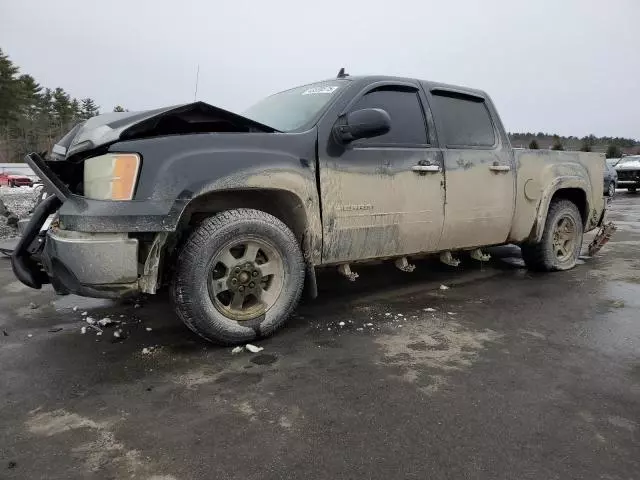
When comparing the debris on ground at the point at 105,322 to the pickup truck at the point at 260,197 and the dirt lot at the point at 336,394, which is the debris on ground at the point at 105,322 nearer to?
the dirt lot at the point at 336,394

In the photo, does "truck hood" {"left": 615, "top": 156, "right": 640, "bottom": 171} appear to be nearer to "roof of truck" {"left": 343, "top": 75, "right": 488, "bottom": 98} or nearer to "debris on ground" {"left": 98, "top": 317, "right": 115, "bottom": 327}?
"roof of truck" {"left": 343, "top": 75, "right": 488, "bottom": 98}

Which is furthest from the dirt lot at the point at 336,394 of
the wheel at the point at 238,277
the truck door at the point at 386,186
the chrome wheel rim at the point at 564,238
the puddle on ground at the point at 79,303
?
the chrome wheel rim at the point at 564,238

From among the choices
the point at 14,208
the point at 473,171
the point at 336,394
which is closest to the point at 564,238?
the point at 473,171

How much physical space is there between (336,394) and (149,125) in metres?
1.97

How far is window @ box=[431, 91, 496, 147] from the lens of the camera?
14.4ft

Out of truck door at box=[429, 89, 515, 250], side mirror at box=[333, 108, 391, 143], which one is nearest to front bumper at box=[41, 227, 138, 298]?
side mirror at box=[333, 108, 391, 143]

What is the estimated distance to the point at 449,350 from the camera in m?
3.20

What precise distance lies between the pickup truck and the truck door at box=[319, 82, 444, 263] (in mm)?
11

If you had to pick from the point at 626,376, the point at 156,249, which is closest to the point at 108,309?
the point at 156,249

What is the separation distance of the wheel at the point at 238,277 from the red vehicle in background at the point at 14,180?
23746 millimetres

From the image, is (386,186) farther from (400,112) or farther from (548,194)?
(548,194)

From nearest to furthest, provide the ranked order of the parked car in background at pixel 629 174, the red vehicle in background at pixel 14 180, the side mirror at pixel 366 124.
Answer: the side mirror at pixel 366 124 < the parked car in background at pixel 629 174 < the red vehicle in background at pixel 14 180

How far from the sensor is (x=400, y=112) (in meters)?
4.10

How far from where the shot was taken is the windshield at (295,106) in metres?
3.78
